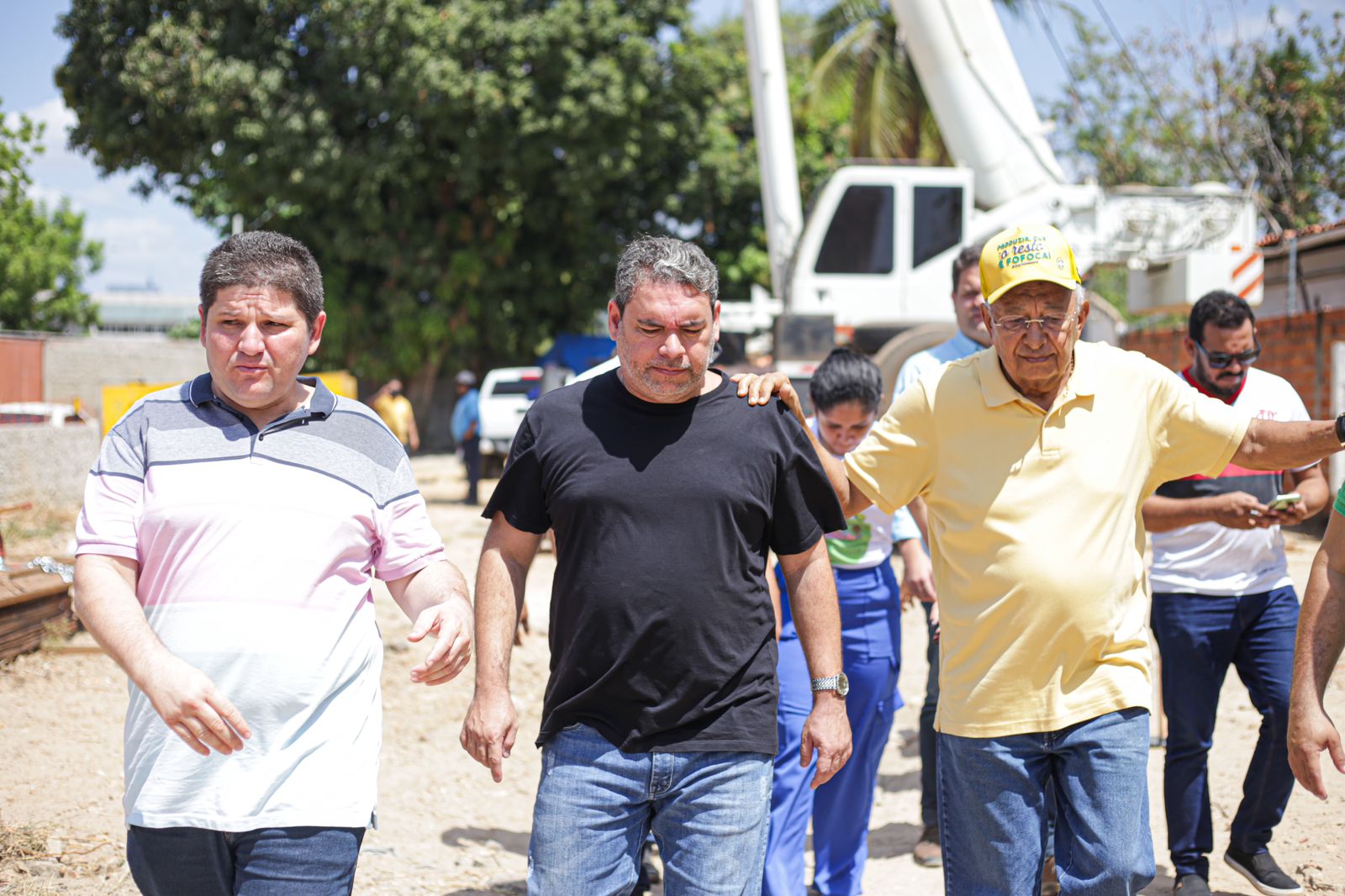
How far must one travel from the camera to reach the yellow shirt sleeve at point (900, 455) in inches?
122

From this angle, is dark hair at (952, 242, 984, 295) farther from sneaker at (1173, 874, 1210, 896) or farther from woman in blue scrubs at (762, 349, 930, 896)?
sneaker at (1173, 874, 1210, 896)

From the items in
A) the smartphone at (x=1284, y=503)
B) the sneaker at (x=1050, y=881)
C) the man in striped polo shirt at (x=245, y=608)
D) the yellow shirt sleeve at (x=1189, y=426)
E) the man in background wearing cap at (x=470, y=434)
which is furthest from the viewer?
the man in background wearing cap at (x=470, y=434)

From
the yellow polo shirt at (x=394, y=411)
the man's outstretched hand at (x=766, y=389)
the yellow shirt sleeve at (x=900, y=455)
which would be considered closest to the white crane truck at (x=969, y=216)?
the yellow polo shirt at (x=394, y=411)

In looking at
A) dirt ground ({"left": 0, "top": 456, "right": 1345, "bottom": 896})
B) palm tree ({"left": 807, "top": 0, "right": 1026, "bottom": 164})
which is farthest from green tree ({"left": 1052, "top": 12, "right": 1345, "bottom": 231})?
dirt ground ({"left": 0, "top": 456, "right": 1345, "bottom": 896})

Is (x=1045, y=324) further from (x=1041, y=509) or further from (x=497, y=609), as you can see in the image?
(x=497, y=609)

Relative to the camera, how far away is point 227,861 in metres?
2.44

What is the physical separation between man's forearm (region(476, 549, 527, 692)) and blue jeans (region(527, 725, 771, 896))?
0.27 meters

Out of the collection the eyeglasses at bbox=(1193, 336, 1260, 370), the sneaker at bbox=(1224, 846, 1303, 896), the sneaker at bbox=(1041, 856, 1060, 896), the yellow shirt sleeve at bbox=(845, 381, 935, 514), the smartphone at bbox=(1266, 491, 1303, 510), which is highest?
the eyeglasses at bbox=(1193, 336, 1260, 370)

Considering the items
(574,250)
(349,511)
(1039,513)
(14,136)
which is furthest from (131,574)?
(574,250)

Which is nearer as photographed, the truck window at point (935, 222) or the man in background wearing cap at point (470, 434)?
the truck window at point (935, 222)

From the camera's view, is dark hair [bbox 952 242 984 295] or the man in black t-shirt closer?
the man in black t-shirt

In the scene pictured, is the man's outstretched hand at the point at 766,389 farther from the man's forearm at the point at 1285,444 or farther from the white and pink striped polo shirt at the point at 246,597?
the man's forearm at the point at 1285,444

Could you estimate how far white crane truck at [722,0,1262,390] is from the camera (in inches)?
480

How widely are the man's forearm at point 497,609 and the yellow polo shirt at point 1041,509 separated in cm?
95
